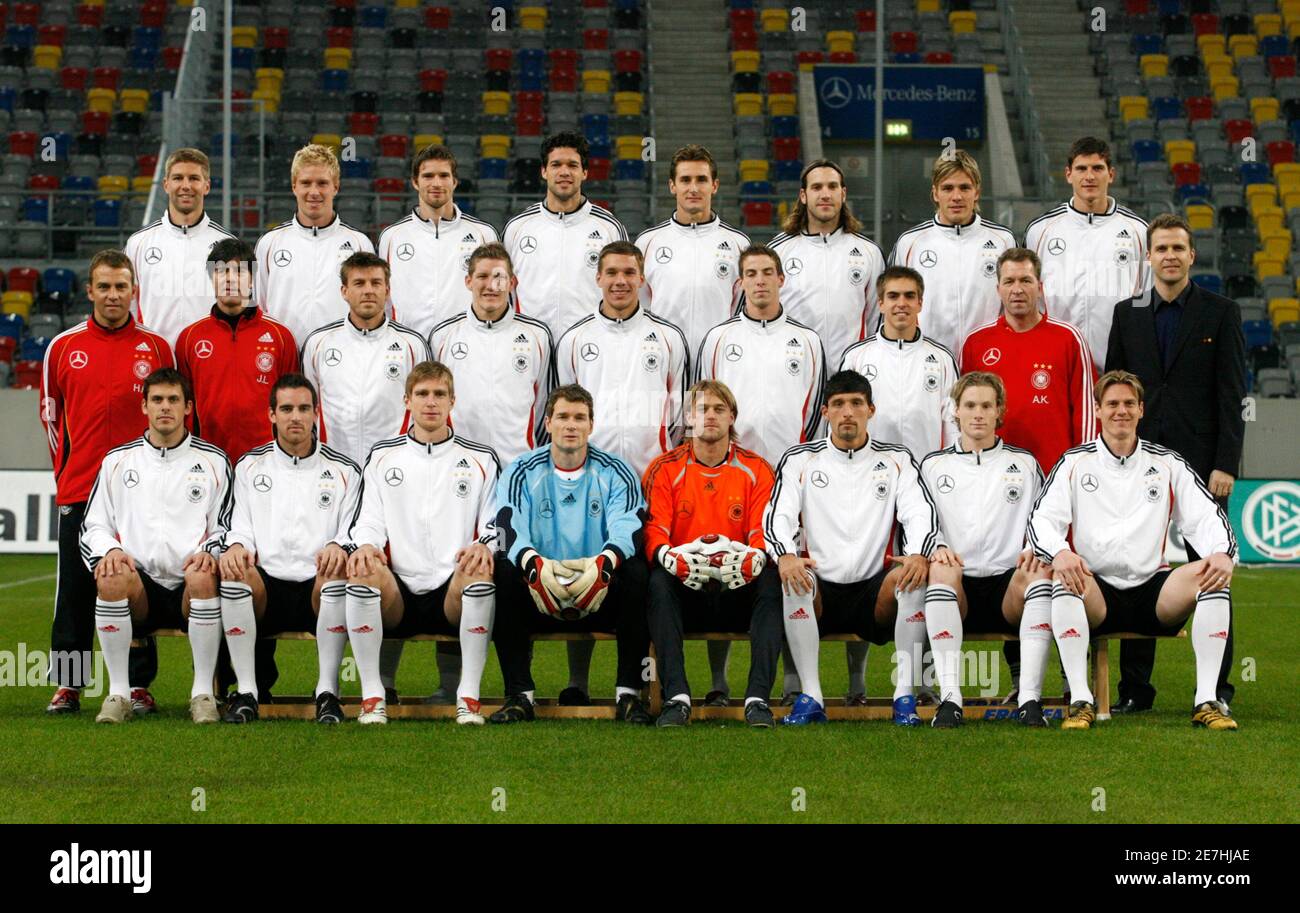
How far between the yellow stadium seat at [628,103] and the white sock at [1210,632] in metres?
16.1

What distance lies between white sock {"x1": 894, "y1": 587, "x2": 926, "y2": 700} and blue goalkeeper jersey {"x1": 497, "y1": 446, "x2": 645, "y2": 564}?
1.05m

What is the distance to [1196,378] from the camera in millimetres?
6938

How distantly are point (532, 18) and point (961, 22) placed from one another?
569 cm

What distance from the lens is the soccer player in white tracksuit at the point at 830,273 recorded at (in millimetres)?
7457

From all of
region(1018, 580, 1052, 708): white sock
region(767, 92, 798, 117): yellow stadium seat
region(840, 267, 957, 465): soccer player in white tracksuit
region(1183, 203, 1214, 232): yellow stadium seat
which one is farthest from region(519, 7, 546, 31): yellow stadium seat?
region(1018, 580, 1052, 708): white sock

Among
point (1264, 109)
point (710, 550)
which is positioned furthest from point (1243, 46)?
point (710, 550)

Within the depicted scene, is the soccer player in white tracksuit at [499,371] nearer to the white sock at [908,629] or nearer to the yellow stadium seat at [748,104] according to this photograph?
the white sock at [908,629]

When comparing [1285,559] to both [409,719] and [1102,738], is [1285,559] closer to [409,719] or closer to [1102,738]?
[1102,738]

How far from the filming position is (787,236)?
7.59 meters

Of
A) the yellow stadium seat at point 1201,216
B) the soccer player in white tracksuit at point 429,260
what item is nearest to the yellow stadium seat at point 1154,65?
the yellow stadium seat at point 1201,216

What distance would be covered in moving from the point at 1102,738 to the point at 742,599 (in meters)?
1.39

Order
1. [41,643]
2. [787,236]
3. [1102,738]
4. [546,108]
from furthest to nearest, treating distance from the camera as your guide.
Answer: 1. [546,108]
2. [41,643]
3. [787,236]
4. [1102,738]
